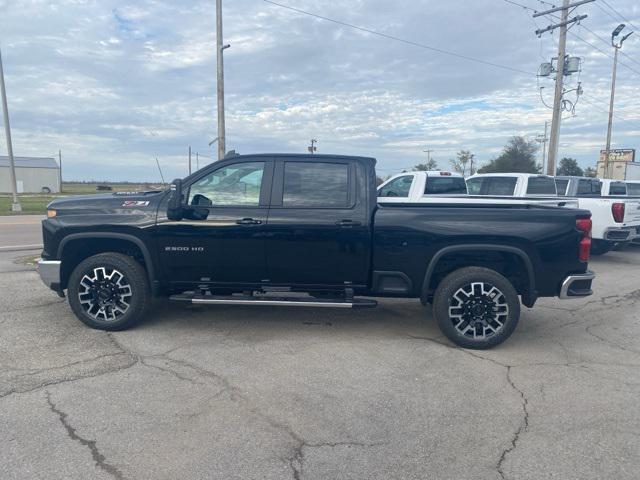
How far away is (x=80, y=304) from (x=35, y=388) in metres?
1.50

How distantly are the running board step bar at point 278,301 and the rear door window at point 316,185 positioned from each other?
3.31ft

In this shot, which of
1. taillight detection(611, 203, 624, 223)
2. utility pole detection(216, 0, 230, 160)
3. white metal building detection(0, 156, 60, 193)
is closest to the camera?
taillight detection(611, 203, 624, 223)

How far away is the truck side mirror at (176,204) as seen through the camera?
526cm

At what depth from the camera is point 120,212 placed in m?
5.43

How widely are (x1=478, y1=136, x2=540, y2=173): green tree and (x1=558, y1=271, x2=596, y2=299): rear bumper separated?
50654mm

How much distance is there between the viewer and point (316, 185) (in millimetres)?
5488

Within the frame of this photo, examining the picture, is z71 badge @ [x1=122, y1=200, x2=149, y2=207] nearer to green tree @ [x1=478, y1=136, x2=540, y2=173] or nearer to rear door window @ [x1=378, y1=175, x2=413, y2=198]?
rear door window @ [x1=378, y1=175, x2=413, y2=198]

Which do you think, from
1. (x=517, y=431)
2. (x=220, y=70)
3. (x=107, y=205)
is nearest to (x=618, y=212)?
(x=517, y=431)

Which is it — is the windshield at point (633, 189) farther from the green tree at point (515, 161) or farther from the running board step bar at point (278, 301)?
the green tree at point (515, 161)

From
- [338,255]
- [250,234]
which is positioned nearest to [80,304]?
[250,234]

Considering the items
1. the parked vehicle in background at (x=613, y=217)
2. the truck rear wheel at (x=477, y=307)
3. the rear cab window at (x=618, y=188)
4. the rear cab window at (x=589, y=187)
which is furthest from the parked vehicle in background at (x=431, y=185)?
the truck rear wheel at (x=477, y=307)

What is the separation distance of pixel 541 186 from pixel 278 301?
32.7ft

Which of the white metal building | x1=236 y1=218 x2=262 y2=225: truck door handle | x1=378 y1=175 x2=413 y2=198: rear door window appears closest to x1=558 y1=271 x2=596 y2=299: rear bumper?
x1=236 y1=218 x2=262 y2=225: truck door handle

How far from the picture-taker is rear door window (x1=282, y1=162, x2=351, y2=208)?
5.42 m
